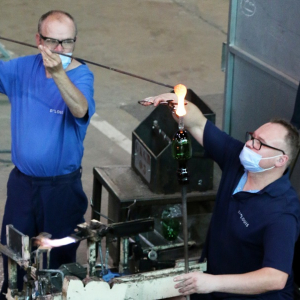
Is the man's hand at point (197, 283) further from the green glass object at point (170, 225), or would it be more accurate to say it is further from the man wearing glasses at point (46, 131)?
the green glass object at point (170, 225)

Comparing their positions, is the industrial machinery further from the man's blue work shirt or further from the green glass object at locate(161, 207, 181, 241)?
the green glass object at locate(161, 207, 181, 241)

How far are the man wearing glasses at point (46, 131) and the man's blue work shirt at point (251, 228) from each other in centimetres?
72

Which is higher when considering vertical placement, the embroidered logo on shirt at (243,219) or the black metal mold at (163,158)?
the black metal mold at (163,158)

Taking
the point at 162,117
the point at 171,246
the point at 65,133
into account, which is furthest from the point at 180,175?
the point at 162,117

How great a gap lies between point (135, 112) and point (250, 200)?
3.53 m

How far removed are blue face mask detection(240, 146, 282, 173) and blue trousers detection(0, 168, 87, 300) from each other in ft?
2.92

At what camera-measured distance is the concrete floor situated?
18.2 ft

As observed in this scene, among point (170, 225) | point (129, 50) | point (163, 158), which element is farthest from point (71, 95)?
point (129, 50)

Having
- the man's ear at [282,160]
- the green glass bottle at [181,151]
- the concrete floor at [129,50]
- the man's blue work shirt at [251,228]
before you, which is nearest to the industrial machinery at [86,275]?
the man's blue work shirt at [251,228]

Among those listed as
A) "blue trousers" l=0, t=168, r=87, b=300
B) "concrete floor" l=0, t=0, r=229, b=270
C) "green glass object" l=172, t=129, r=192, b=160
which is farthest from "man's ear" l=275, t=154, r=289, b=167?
"concrete floor" l=0, t=0, r=229, b=270

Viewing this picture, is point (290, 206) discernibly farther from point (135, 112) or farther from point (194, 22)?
point (194, 22)

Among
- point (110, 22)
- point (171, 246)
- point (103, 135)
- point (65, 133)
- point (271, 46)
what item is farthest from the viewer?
point (110, 22)

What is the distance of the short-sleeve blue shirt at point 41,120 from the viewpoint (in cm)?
286

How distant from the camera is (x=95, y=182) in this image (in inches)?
148
